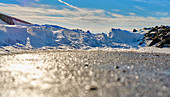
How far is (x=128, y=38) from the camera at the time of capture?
48438 mm

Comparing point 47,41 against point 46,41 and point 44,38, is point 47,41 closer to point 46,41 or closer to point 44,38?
point 46,41

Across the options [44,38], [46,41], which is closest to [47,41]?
[46,41]

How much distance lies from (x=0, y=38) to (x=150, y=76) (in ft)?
78.0

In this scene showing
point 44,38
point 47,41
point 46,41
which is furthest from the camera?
point 44,38

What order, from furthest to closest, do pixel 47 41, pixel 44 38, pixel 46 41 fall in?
pixel 44 38
pixel 47 41
pixel 46 41

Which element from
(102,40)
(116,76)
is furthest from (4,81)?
(102,40)

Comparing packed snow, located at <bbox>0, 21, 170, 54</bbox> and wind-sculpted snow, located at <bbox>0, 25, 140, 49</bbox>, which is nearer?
packed snow, located at <bbox>0, 21, 170, 54</bbox>

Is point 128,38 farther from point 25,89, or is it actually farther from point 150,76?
point 25,89

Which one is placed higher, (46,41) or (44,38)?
(44,38)

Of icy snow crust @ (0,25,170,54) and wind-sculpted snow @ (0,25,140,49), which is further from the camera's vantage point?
wind-sculpted snow @ (0,25,140,49)

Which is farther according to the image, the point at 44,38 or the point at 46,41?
the point at 44,38

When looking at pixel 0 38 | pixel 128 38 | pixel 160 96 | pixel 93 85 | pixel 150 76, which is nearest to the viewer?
pixel 160 96

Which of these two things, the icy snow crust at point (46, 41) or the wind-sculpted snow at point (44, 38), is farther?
the wind-sculpted snow at point (44, 38)

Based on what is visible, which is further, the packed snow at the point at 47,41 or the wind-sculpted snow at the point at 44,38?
the wind-sculpted snow at the point at 44,38
